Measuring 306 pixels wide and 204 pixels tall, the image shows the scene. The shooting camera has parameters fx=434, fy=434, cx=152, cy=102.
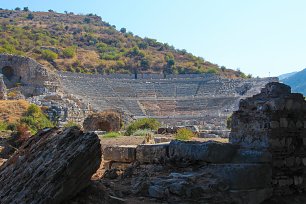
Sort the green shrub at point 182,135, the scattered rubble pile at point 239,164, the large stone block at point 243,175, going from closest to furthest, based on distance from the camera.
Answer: the scattered rubble pile at point 239,164
the large stone block at point 243,175
the green shrub at point 182,135

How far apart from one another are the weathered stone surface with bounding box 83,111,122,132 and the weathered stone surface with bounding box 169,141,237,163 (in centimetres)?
1745

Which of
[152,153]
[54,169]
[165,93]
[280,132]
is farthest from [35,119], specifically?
[54,169]

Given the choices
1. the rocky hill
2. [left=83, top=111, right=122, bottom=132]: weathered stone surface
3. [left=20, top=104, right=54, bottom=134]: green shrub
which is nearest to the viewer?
[left=83, top=111, right=122, bottom=132]: weathered stone surface

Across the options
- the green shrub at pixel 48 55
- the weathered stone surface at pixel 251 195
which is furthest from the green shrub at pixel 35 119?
the green shrub at pixel 48 55

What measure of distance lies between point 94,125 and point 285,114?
18.1 meters

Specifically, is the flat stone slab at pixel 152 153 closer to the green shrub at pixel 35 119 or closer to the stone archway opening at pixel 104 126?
the stone archway opening at pixel 104 126

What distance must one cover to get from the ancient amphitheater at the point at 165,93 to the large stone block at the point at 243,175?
37809mm

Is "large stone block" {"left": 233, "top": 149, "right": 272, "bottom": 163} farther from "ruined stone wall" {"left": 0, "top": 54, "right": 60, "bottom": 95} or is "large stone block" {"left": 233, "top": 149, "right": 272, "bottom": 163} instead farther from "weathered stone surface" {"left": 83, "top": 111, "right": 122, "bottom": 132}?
"ruined stone wall" {"left": 0, "top": 54, "right": 60, "bottom": 95}

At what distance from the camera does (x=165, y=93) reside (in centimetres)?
5647

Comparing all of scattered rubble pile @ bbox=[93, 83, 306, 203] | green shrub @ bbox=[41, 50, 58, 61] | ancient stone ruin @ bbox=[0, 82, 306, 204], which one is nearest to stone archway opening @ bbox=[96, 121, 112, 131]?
ancient stone ruin @ bbox=[0, 82, 306, 204]

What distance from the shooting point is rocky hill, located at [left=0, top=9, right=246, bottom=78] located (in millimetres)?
68688

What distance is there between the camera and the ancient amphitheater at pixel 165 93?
4878cm

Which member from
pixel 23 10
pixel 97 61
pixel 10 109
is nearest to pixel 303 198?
pixel 10 109

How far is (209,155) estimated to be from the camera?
6289 millimetres
